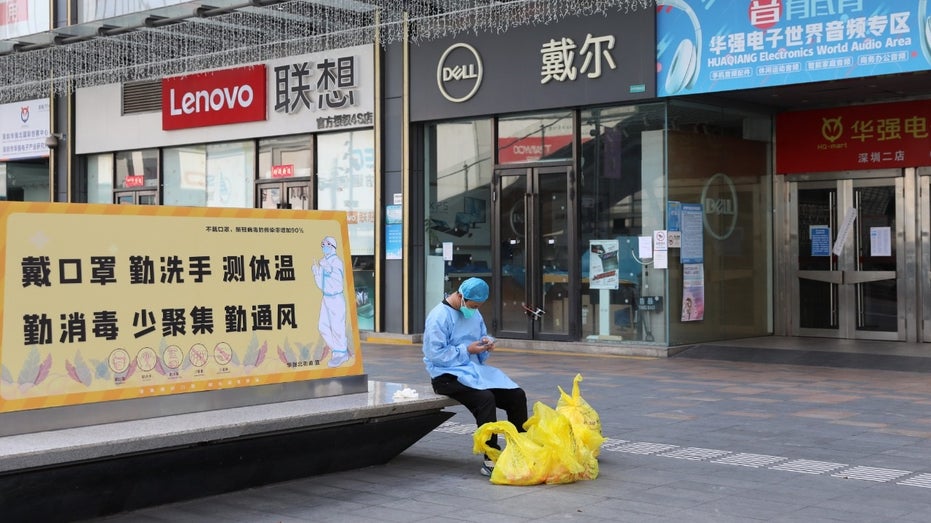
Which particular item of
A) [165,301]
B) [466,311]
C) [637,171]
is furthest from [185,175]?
[165,301]

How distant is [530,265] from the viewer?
15.6 m

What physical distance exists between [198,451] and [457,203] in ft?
34.6

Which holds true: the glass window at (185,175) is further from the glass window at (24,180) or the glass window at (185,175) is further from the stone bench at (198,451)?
the stone bench at (198,451)

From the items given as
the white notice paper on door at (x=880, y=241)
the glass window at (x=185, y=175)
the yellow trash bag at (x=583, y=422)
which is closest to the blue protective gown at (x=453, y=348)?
the yellow trash bag at (x=583, y=422)

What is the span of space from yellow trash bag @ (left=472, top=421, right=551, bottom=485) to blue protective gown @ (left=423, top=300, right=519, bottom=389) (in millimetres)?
555

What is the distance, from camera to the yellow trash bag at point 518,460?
6.82m

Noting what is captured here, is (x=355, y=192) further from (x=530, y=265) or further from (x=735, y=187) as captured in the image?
(x=735, y=187)

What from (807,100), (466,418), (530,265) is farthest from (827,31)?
(466,418)

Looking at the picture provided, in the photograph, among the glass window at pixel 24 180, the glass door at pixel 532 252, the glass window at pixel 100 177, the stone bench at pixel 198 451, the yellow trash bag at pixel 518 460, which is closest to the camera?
the stone bench at pixel 198 451

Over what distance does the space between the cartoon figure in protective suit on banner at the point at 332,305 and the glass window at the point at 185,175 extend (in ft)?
42.3

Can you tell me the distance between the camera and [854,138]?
15.3 meters

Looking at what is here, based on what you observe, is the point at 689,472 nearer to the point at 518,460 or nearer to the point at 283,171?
the point at 518,460

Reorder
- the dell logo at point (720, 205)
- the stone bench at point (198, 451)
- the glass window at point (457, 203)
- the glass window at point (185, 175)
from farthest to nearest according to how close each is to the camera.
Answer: the glass window at point (185, 175) < the glass window at point (457, 203) < the dell logo at point (720, 205) < the stone bench at point (198, 451)

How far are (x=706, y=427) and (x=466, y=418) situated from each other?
6.69ft
